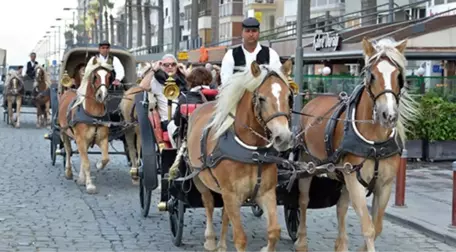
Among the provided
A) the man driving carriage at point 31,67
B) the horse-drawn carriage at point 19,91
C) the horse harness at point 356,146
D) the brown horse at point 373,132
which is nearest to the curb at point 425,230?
the brown horse at point 373,132

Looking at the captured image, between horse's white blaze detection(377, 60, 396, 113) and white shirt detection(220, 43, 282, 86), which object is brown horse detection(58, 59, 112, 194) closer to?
white shirt detection(220, 43, 282, 86)

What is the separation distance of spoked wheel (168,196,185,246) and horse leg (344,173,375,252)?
2.18 metres

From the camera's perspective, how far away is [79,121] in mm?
15180

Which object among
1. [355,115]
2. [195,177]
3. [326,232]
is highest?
[355,115]

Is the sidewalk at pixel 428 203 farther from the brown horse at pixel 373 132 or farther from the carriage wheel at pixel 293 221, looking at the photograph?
the brown horse at pixel 373 132

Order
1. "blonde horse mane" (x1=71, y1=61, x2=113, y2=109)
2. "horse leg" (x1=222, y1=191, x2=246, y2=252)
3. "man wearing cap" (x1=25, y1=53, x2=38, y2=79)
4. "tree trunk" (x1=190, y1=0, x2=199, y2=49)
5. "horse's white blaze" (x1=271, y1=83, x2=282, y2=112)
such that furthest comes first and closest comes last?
"tree trunk" (x1=190, y1=0, x2=199, y2=49) → "man wearing cap" (x1=25, y1=53, x2=38, y2=79) → "blonde horse mane" (x1=71, y1=61, x2=113, y2=109) → "horse leg" (x1=222, y1=191, x2=246, y2=252) → "horse's white blaze" (x1=271, y1=83, x2=282, y2=112)

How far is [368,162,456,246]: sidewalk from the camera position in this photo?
11820mm

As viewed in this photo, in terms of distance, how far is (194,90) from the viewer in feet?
36.5

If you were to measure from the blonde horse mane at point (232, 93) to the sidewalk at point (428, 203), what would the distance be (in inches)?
148

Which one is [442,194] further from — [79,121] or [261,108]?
[261,108]

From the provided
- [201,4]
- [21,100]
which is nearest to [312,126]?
[21,100]

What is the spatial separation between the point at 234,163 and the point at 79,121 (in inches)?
276

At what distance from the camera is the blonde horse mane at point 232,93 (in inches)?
334

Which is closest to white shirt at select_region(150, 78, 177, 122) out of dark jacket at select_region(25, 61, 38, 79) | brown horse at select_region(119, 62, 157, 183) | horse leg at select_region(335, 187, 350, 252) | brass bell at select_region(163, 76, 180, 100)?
brown horse at select_region(119, 62, 157, 183)
